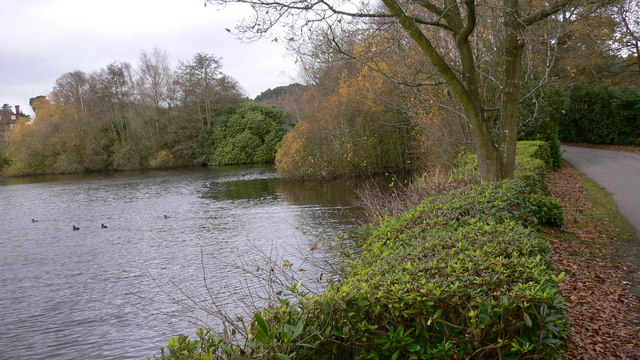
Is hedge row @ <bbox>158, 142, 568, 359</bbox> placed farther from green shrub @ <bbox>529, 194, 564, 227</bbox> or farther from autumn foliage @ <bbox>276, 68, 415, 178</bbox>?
autumn foliage @ <bbox>276, 68, 415, 178</bbox>

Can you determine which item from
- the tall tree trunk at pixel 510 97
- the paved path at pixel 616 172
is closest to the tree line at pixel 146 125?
the paved path at pixel 616 172

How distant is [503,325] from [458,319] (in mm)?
291

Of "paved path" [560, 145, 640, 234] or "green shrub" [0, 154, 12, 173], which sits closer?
"paved path" [560, 145, 640, 234]

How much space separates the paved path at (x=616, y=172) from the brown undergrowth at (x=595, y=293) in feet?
3.89

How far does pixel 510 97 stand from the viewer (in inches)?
333

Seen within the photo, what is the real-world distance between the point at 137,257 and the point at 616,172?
16.4m

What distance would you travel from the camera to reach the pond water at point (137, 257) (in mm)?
8312

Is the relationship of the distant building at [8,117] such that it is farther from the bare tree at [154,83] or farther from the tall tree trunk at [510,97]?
the tall tree trunk at [510,97]

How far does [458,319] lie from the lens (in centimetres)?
322

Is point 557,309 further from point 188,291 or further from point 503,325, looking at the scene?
point 188,291

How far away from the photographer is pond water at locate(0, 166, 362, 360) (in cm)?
831

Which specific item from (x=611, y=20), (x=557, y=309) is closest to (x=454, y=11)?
(x=557, y=309)

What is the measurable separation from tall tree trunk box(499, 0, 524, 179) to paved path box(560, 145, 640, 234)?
9.45 ft

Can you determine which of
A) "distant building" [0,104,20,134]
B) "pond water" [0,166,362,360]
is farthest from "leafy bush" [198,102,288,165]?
"distant building" [0,104,20,134]
